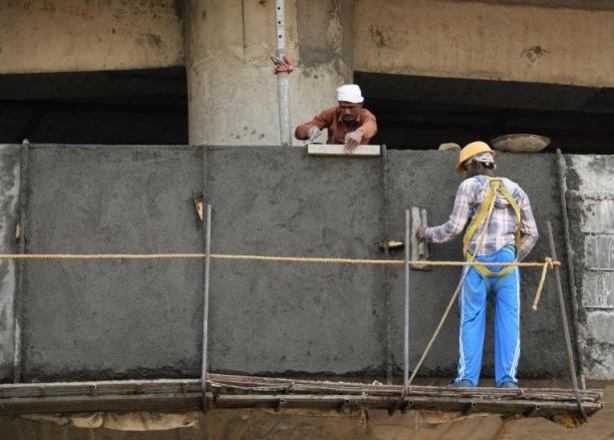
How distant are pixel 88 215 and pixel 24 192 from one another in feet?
1.91

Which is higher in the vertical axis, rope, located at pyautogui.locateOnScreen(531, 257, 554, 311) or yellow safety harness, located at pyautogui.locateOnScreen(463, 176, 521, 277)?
yellow safety harness, located at pyautogui.locateOnScreen(463, 176, 521, 277)

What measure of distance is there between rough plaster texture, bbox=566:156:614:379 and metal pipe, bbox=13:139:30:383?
4808mm

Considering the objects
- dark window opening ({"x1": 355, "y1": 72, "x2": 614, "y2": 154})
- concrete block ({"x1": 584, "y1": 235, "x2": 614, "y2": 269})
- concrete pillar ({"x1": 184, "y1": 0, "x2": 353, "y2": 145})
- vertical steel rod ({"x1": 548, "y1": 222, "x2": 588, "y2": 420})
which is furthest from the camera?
dark window opening ({"x1": 355, "y1": 72, "x2": 614, "y2": 154})

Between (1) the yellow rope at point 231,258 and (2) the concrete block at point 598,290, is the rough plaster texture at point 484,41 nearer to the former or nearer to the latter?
(2) the concrete block at point 598,290

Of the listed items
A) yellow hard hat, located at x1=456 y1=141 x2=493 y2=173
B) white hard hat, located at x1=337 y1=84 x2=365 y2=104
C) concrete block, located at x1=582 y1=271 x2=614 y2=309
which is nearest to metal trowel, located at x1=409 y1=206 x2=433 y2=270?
yellow hard hat, located at x1=456 y1=141 x2=493 y2=173

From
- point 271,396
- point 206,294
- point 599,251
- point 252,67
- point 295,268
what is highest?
point 252,67

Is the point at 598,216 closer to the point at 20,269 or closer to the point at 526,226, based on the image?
the point at 526,226

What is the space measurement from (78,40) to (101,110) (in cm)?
351

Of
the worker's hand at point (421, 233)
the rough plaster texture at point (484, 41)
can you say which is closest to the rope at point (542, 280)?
the worker's hand at point (421, 233)

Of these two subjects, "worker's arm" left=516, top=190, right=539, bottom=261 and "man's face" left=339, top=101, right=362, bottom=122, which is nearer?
"worker's arm" left=516, top=190, right=539, bottom=261

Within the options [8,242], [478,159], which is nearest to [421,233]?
[478,159]

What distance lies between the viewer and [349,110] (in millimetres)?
14492

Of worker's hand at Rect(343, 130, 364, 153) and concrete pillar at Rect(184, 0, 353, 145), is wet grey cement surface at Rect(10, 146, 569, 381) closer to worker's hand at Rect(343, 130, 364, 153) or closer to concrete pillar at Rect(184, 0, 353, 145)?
worker's hand at Rect(343, 130, 364, 153)

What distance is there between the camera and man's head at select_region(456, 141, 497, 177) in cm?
1349
